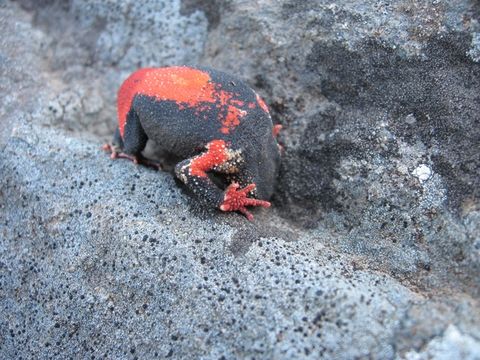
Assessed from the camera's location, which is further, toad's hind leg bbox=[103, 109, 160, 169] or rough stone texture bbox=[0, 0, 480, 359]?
toad's hind leg bbox=[103, 109, 160, 169]

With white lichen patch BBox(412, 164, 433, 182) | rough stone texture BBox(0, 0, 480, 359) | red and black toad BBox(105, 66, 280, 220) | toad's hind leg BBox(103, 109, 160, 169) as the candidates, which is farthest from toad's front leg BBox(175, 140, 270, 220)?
white lichen patch BBox(412, 164, 433, 182)

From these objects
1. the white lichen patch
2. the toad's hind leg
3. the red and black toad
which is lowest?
the toad's hind leg

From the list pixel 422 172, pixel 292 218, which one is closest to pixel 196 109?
pixel 292 218

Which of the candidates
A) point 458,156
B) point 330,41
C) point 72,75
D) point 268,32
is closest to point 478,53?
point 458,156

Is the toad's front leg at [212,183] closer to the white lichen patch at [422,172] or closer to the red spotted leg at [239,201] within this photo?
the red spotted leg at [239,201]

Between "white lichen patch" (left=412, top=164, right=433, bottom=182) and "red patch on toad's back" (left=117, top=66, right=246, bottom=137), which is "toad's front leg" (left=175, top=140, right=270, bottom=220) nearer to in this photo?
"red patch on toad's back" (left=117, top=66, right=246, bottom=137)
